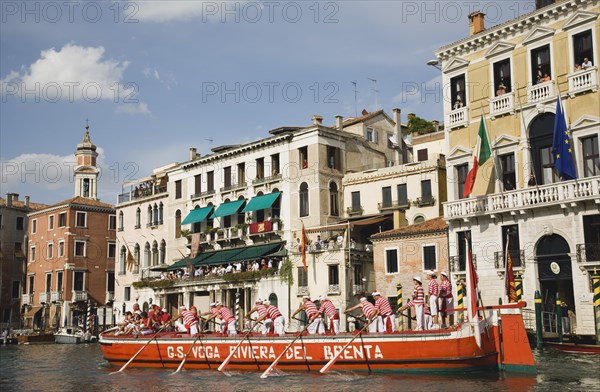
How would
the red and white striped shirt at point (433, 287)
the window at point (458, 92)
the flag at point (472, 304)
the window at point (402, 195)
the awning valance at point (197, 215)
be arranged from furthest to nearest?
the awning valance at point (197, 215), the window at point (402, 195), the window at point (458, 92), the red and white striped shirt at point (433, 287), the flag at point (472, 304)

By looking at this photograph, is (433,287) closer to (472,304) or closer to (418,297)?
(418,297)

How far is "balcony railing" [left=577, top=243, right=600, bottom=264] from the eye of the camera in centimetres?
2764

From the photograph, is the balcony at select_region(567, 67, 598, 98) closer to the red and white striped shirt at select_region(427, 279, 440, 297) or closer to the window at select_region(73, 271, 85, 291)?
the red and white striped shirt at select_region(427, 279, 440, 297)

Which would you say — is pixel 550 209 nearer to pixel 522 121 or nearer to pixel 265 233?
pixel 522 121

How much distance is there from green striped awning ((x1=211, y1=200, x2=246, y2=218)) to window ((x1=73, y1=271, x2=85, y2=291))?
1768 cm

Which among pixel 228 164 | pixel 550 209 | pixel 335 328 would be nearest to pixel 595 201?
pixel 550 209

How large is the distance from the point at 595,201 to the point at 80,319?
4285 centimetres

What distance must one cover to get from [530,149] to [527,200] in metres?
2.28

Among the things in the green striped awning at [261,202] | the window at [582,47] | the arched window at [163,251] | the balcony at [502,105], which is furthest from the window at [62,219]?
the window at [582,47]

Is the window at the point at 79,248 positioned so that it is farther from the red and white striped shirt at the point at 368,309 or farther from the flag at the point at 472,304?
the flag at the point at 472,304

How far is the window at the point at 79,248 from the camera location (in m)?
59.7

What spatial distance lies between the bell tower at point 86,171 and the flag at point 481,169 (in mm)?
47346

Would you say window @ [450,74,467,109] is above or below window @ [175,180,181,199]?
above

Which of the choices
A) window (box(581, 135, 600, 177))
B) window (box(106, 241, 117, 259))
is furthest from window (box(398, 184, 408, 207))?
window (box(106, 241, 117, 259))
